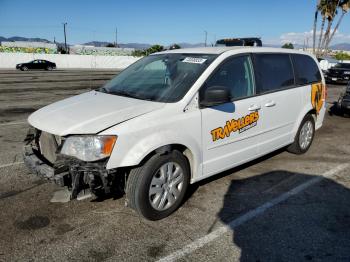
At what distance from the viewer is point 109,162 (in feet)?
10.4

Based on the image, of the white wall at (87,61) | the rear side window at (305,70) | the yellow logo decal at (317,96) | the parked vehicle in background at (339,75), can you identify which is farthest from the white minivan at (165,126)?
the white wall at (87,61)

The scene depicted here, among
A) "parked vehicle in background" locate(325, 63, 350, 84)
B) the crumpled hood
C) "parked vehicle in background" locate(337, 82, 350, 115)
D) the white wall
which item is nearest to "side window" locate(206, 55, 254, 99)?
the crumpled hood

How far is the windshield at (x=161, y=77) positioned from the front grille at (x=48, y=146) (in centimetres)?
104

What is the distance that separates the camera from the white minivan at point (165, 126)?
3254 mm

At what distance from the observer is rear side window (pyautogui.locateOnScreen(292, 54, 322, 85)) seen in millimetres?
5527

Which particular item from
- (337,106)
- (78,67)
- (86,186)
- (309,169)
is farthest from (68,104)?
(78,67)

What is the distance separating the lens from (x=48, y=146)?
11.9 ft

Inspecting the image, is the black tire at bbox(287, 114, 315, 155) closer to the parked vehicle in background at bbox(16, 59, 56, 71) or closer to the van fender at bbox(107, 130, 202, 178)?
the van fender at bbox(107, 130, 202, 178)

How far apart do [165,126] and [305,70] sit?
11.0 feet

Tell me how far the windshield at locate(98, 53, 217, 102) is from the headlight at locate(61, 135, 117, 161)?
2.85 feet

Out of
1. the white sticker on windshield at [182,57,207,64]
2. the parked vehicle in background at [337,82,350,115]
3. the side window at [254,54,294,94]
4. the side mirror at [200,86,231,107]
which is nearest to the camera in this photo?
the side mirror at [200,86,231,107]

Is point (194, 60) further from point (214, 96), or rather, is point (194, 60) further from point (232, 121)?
point (232, 121)

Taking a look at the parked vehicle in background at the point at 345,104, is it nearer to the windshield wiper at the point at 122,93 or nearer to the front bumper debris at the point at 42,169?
the windshield wiper at the point at 122,93

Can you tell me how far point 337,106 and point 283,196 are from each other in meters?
6.99
